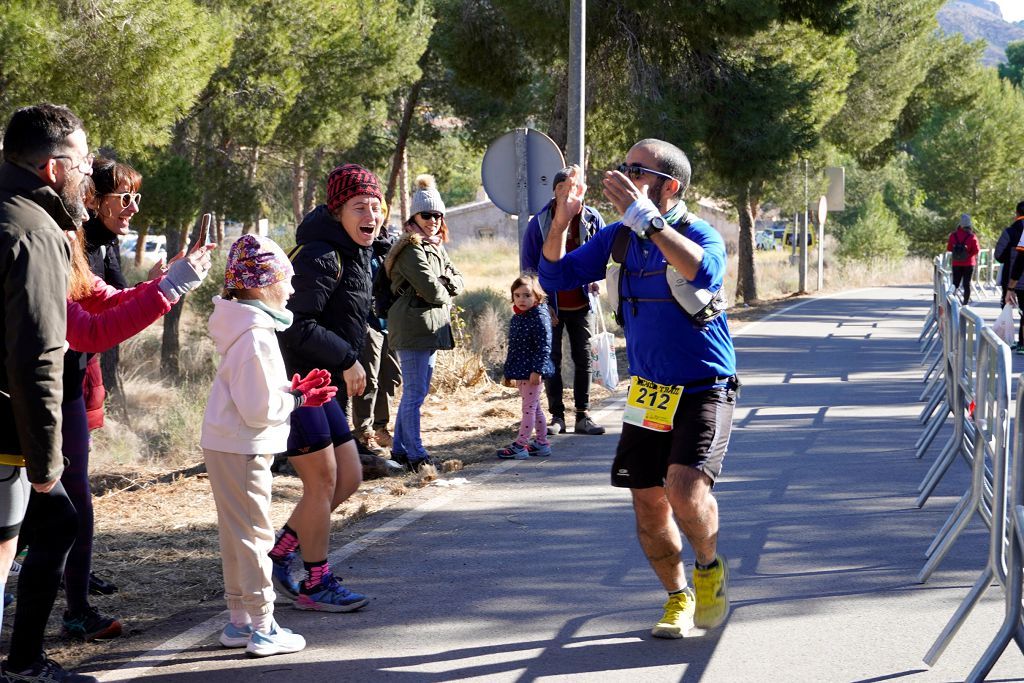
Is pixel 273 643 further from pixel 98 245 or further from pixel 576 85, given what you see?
pixel 576 85

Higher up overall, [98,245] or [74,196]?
[74,196]

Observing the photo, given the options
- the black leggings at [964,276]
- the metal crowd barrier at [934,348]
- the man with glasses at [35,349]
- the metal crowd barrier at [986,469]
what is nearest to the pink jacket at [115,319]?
the man with glasses at [35,349]

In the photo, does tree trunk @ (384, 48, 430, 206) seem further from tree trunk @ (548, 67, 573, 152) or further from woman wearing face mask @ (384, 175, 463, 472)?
woman wearing face mask @ (384, 175, 463, 472)

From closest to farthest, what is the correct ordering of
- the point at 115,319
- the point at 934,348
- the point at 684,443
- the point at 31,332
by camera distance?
the point at 31,332 < the point at 115,319 < the point at 684,443 < the point at 934,348

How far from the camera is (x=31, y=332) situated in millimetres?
3773

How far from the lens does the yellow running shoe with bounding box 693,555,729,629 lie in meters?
4.82

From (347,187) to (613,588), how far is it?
224 cm

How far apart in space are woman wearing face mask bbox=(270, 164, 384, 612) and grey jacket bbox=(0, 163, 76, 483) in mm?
1361

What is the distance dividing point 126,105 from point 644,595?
346 inches

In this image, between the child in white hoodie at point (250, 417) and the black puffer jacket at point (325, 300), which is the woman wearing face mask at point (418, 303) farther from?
the child in white hoodie at point (250, 417)

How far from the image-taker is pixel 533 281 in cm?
890

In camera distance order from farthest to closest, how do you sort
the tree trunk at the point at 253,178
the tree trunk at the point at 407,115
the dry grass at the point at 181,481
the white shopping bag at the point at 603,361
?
the tree trunk at the point at 407,115 < the tree trunk at the point at 253,178 < the white shopping bag at the point at 603,361 < the dry grass at the point at 181,481

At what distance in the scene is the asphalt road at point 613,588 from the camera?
457 cm

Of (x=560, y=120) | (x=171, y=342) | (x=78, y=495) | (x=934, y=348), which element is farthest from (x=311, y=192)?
(x=78, y=495)
